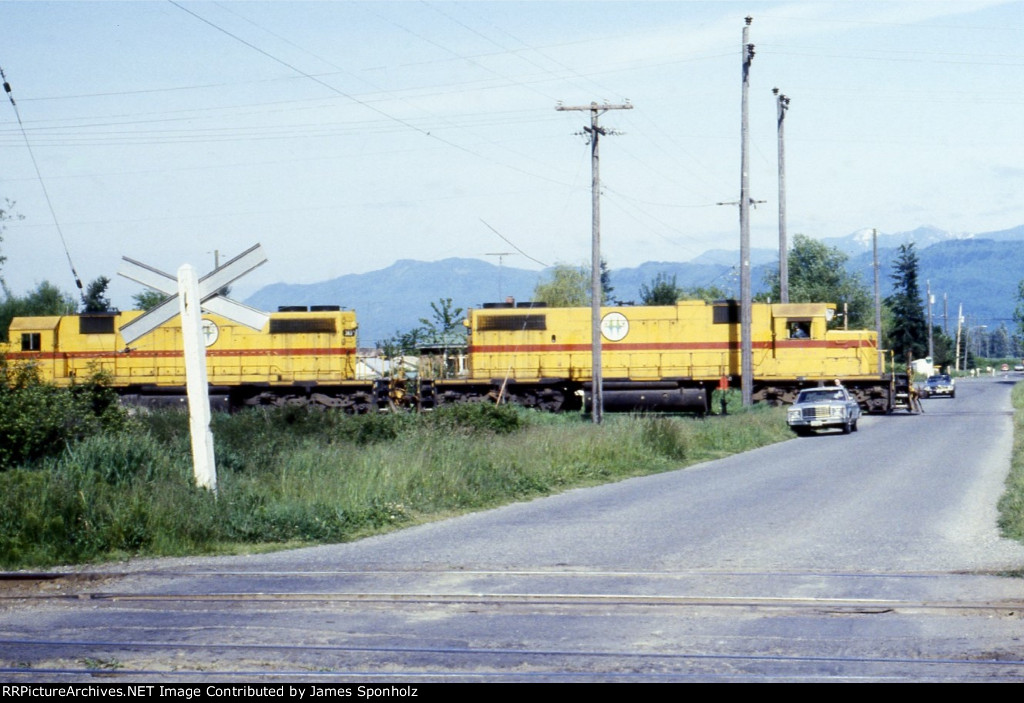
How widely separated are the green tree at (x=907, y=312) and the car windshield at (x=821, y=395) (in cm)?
8217

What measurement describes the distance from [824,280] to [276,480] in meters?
76.9

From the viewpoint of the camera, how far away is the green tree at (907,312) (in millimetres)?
114000

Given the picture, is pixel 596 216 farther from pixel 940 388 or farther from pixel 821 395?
pixel 940 388

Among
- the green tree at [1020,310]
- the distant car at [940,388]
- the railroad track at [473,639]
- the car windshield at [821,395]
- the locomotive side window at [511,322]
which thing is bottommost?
the distant car at [940,388]

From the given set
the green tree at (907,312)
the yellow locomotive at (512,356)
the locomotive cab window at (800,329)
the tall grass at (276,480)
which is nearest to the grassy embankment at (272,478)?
the tall grass at (276,480)

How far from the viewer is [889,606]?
27.9 ft

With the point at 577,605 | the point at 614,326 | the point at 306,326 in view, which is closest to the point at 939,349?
the point at 614,326

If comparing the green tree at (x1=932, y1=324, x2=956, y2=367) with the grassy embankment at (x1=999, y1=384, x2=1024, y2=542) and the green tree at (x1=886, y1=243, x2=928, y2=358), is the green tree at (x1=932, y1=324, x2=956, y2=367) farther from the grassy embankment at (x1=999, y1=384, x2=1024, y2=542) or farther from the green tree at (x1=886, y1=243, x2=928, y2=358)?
the grassy embankment at (x1=999, y1=384, x2=1024, y2=542)

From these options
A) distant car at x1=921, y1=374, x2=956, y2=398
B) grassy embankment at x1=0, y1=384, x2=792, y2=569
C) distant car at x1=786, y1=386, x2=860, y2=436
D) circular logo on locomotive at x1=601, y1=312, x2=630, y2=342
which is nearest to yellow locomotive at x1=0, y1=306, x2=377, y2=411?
circular logo on locomotive at x1=601, y1=312, x2=630, y2=342

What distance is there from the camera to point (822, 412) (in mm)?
33531

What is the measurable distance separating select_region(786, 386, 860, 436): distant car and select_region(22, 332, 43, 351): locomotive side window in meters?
27.6

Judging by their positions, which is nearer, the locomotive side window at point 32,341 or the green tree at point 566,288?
the locomotive side window at point 32,341

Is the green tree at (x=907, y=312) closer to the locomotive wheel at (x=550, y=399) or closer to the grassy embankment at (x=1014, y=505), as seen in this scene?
the locomotive wheel at (x=550, y=399)
